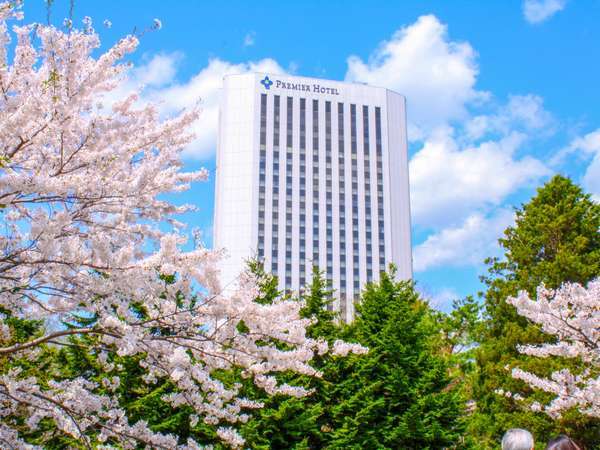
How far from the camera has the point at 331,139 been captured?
263 ft

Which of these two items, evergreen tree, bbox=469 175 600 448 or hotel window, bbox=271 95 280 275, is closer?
evergreen tree, bbox=469 175 600 448

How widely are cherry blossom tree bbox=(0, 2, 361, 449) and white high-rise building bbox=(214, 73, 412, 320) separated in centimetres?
6441

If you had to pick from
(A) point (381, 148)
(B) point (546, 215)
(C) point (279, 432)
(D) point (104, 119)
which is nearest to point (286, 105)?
(A) point (381, 148)

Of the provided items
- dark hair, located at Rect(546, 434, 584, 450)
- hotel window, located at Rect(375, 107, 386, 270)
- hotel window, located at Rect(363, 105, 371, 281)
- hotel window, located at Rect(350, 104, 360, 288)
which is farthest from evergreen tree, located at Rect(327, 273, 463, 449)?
hotel window, located at Rect(363, 105, 371, 281)

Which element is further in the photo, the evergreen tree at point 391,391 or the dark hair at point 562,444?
the evergreen tree at point 391,391

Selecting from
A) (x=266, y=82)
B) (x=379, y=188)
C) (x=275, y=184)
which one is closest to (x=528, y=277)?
(x=275, y=184)

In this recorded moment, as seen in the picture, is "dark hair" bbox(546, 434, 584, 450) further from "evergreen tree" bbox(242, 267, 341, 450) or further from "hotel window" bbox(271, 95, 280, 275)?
"hotel window" bbox(271, 95, 280, 275)

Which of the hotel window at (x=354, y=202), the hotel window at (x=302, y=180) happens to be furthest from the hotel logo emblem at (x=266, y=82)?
the hotel window at (x=354, y=202)

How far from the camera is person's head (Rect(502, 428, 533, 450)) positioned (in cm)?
358

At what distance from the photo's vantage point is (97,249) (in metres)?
5.99

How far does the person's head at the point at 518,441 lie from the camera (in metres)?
3.58

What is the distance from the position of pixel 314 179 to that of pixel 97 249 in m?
72.7

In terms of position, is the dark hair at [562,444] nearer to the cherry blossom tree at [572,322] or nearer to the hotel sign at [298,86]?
the cherry blossom tree at [572,322]

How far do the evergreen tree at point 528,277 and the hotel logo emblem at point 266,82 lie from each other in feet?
201
